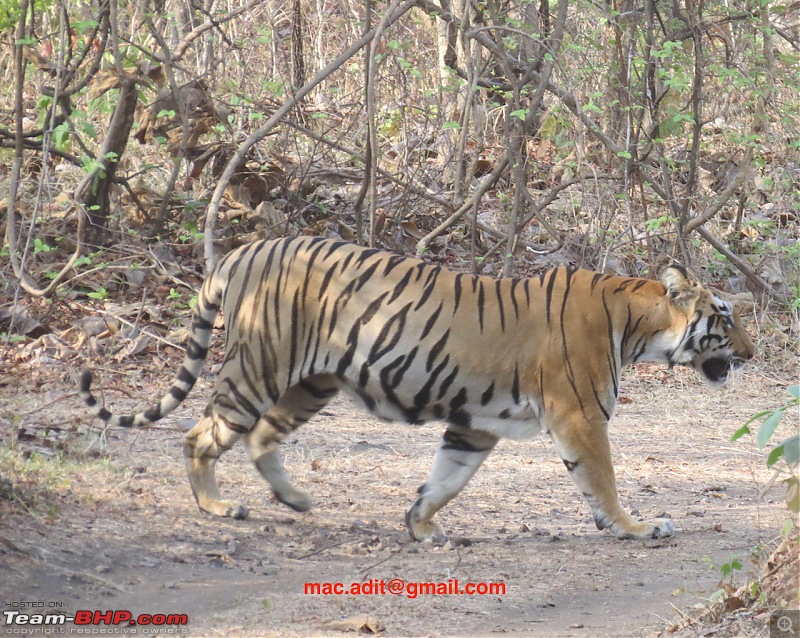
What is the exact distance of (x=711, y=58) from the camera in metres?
9.79

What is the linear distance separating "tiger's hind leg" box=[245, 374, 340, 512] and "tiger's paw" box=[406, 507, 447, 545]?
2.08 ft

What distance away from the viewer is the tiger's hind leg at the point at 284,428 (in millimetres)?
5691

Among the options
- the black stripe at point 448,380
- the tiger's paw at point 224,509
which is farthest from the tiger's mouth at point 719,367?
the tiger's paw at point 224,509

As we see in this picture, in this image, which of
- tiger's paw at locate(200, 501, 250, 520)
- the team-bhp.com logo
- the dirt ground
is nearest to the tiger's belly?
the dirt ground

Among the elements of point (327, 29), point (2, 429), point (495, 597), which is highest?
point (327, 29)

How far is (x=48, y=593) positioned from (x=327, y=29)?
9512 millimetres

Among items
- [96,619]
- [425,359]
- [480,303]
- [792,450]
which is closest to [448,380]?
[425,359]

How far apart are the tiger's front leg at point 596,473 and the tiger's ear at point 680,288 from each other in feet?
2.77

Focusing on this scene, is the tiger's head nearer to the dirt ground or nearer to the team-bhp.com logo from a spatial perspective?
the dirt ground

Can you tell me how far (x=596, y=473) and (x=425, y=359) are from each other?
3.36ft

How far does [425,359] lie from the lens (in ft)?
17.7

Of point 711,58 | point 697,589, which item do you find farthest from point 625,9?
point 697,589

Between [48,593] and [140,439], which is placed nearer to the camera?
[48,593]

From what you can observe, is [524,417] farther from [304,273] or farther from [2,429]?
[2,429]
